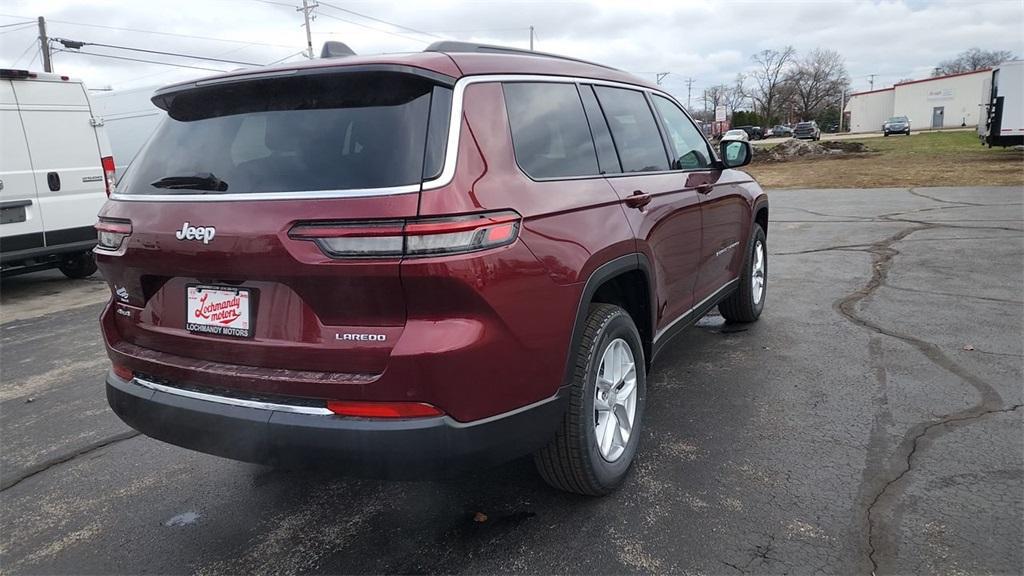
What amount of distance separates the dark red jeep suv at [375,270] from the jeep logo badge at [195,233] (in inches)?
0.4

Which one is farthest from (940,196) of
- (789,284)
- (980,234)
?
(789,284)

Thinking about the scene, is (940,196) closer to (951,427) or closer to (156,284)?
(951,427)

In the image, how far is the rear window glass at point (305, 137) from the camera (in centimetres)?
223

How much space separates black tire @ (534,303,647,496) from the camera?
2.63 m

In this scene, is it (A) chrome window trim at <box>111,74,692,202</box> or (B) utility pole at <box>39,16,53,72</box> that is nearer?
(A) chrome window trim at <box>111,74,692,202</box>

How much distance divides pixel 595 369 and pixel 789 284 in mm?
4965

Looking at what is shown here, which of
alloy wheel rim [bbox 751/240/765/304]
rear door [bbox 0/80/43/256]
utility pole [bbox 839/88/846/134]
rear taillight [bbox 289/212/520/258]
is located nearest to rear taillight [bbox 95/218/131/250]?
rear taillight [bbox 289/212/520/258]

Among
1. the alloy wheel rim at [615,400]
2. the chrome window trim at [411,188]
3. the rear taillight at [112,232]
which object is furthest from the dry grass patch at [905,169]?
the rear taillight at [112,232]

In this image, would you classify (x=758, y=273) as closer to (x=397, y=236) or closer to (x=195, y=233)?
(x=397, y=236)

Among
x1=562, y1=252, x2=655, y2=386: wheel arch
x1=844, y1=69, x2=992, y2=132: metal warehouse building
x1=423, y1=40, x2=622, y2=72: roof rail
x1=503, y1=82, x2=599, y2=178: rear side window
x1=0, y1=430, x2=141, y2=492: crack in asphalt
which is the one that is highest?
x1=844, y1=69, x2=992, y2=132: metal warehouse building

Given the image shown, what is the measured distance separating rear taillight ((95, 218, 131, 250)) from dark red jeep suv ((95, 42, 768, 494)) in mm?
15

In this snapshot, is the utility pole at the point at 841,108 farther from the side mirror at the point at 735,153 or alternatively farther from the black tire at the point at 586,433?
the black tire at the point at 586,433

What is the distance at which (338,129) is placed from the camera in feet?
7.68

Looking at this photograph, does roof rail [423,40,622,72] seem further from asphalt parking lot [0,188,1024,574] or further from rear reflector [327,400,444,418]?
asphalt parking lot [0,188,1024,574]
